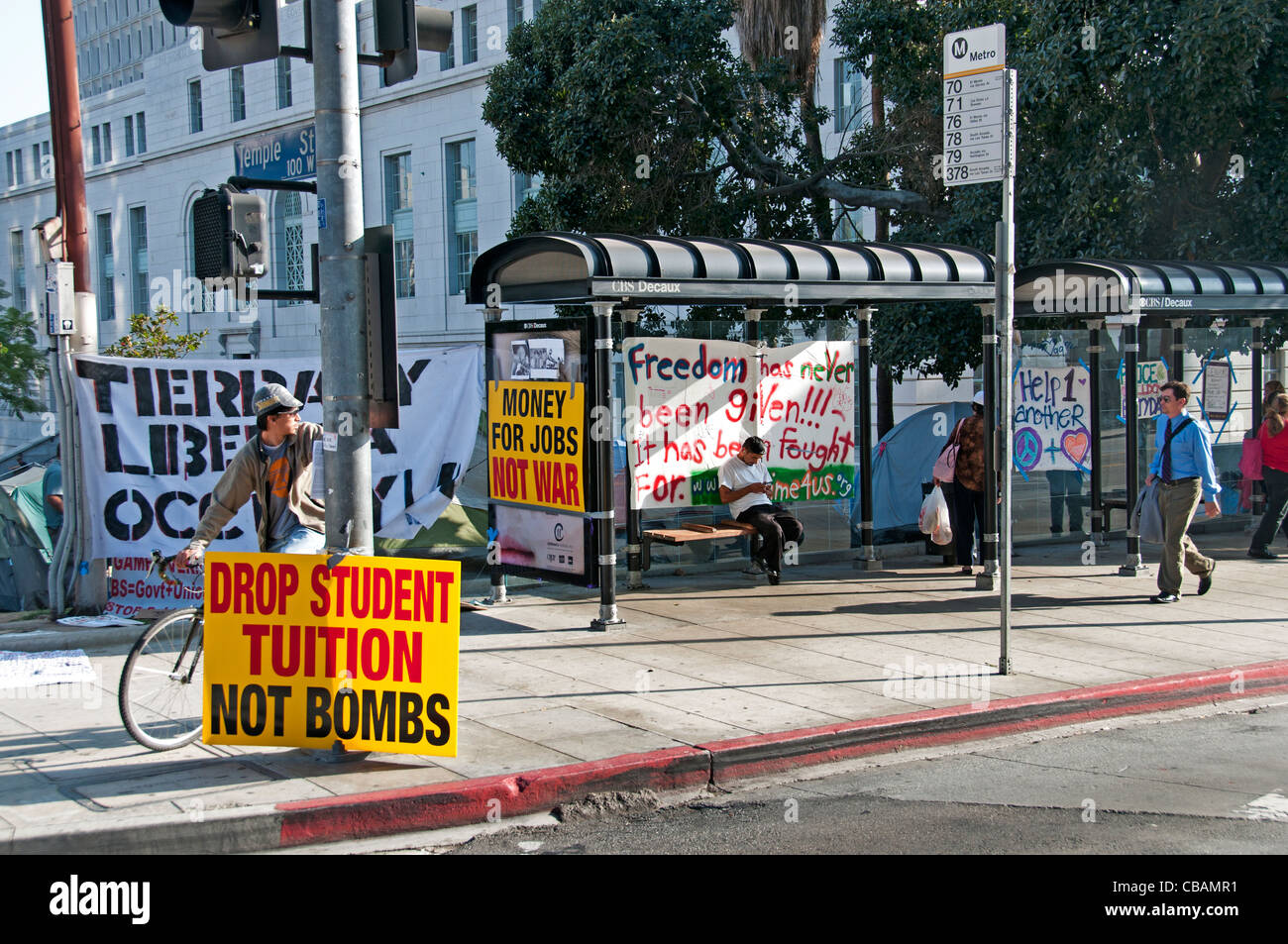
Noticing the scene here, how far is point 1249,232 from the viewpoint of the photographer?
16.7 metres

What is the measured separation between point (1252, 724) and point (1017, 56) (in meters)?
11.3

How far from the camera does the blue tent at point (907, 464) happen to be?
14.3 m

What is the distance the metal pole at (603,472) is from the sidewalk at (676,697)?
26 centimetres

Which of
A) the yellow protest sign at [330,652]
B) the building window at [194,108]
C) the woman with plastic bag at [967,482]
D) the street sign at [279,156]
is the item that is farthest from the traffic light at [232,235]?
the building window at [194,108]

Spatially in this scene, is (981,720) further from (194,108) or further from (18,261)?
(18,261)

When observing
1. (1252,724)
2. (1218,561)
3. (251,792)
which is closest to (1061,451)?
(1218,561)

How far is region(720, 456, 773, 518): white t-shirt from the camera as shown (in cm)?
1228

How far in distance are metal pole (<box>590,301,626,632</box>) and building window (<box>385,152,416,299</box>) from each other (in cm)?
3156

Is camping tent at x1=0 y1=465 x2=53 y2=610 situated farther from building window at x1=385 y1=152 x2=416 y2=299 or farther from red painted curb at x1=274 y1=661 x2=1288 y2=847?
building window at x1=385 y1=152 x2=416 y2=299

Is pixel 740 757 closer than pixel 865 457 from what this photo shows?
Yes

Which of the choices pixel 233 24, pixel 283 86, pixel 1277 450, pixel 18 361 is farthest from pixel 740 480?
pixel 283 86

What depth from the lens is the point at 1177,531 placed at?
1136 centimetres

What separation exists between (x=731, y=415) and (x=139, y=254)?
48.5 meters
